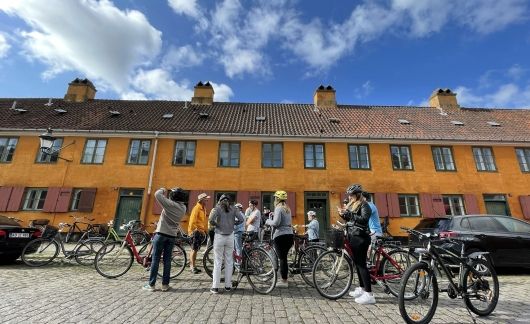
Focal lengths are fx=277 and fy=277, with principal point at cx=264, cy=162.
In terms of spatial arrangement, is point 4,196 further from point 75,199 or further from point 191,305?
point 191,305

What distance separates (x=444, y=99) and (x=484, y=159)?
6.48m

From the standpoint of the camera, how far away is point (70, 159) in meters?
14.5

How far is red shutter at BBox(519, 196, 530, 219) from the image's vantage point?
1412cm

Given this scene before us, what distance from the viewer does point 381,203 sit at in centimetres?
1416

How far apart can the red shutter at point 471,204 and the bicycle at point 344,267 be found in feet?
39.1

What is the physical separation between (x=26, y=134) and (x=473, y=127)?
25.8 metres

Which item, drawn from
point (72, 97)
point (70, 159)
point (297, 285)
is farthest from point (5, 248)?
point (72, 97)

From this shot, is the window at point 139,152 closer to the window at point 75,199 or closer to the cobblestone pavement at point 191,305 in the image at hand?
the window at point 75,199

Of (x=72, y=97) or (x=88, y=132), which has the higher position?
(x=72, y=97)

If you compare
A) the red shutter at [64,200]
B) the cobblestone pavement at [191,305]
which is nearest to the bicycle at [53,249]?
the cobblestone pavement at [191,305]

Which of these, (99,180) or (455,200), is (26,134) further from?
(455,200)

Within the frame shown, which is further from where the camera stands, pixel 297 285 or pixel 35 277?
pixel 35 277

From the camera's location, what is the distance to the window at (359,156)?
15.0 m

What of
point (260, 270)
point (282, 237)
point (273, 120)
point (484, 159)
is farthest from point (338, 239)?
Answer: point (484, 159)
